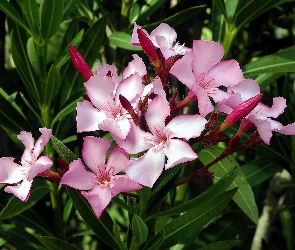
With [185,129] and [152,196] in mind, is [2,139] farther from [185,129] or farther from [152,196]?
[185,129]

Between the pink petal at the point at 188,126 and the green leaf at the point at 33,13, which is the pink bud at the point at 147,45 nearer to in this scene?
the pink petal at the point at 188,126

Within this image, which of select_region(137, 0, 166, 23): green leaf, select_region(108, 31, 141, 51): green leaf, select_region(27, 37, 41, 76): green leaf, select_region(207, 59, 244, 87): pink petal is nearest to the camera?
select_region(207, 59, 244, 87): pink petal

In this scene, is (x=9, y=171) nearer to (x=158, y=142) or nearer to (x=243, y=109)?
(x=158, y=142)

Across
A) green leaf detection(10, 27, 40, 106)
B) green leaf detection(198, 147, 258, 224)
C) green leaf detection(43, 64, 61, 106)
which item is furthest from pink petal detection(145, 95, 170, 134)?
green leaf detection(10, 27, 40, 106)

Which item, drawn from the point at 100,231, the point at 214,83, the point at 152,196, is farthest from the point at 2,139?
the point at 214,83

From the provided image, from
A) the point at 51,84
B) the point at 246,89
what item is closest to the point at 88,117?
the point at 246,89

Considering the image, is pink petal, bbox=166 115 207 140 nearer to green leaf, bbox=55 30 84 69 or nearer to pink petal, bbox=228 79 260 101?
pink petal, bbox=228 79 260 101

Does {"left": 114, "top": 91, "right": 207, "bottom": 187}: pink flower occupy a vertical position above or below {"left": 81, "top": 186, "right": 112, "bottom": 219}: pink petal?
above
